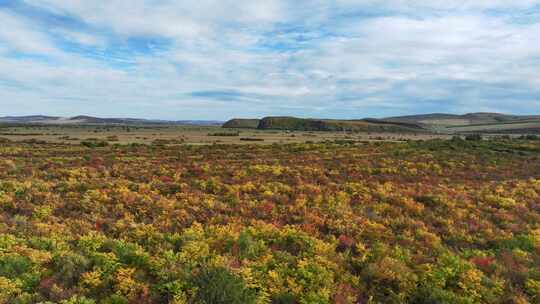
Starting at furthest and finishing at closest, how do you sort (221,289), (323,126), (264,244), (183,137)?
(323,126), (183,137), (264,244), (221,289)

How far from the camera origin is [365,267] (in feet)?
26.6

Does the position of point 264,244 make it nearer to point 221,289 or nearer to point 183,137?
point 221,289

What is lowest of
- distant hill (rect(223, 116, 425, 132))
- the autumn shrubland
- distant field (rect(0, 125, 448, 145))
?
the autumn shrubland

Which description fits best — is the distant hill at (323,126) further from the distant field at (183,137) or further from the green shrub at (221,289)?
the green shrub at (221,289)

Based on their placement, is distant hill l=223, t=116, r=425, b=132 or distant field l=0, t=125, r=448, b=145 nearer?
distant field l=0, t=125, r=448, b=145

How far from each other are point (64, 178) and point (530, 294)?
19.1 metres

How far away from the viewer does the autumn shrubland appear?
22.2 ft

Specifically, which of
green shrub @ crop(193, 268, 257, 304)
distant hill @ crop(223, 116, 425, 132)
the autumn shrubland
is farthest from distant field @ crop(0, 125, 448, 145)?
distant hill @ crop(223, 116, 425, 132)

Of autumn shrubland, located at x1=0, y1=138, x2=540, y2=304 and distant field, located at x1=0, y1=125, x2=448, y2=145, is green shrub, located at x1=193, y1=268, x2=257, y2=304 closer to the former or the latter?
autumn shrubland, located at x1=0, y1=138, x2=540, y2=304

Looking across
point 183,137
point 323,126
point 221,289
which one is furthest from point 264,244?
point 323,126

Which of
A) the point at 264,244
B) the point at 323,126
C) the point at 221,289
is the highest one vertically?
the point at 323,126

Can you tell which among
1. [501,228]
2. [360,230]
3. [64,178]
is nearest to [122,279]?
[360,230]

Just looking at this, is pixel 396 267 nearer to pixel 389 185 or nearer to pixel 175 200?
pixel 175 200

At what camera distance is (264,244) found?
362 inches
